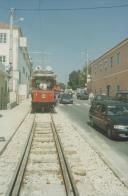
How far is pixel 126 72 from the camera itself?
63.1m

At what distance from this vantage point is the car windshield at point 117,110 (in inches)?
827

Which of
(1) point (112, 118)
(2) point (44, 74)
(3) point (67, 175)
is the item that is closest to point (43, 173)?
(3) point (67, 175)

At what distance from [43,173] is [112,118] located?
8.91 m

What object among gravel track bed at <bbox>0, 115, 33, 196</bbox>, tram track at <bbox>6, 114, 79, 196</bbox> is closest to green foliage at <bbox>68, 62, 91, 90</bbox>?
gravel track bed at <bbox>0, 115, 33, 196</bbox>

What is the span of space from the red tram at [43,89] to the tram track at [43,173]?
68.2ft

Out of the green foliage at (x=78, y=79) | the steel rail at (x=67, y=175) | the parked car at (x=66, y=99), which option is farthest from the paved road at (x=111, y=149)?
the green foliage at (x=78, y=79)

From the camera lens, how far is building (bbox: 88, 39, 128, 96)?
65225mm

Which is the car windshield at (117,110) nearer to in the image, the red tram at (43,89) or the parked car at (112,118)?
the parked car at (112,118)

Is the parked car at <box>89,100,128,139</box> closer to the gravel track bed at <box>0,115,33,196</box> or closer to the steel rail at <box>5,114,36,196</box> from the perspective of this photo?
the gravel track bed at <box>0,115,33,196</box>

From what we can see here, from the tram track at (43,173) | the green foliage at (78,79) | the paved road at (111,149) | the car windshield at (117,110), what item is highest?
the green foliage at (78,79)

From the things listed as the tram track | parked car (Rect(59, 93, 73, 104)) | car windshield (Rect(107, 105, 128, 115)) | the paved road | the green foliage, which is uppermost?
the green foliage

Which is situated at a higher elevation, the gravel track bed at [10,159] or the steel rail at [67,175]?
the steel rail at [67,175]

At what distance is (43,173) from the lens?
454 inches

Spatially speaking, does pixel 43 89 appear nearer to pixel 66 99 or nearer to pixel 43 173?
pixel 66 99
